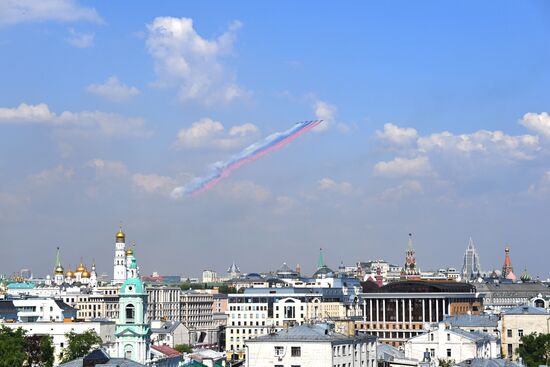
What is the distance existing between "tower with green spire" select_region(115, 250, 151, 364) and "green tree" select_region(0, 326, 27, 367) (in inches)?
340

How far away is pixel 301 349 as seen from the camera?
84.9 metres

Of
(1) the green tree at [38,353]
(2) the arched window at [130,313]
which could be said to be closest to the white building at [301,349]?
(2) the arched window at [130,313]

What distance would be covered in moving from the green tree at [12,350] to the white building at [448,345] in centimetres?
3500

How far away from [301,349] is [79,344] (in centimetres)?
4713

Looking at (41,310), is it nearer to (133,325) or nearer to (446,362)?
(133,325)

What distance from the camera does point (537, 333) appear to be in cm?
11788

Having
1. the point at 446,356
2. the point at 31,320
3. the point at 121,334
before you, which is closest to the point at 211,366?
the point at 121,334

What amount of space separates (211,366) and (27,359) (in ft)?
61.9

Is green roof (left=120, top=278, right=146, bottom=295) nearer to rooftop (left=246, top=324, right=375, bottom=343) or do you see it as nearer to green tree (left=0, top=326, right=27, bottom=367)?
green tree (left=0, top=326, right=27, bottom=367)

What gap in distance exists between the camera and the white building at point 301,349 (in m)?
84.2

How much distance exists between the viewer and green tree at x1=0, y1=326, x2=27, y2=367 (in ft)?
329

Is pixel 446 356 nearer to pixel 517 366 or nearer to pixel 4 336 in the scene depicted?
pixel 517 366

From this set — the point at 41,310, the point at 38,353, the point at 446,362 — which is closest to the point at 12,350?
the point at 38,353

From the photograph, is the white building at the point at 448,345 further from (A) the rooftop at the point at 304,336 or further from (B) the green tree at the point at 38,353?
(B) the green tree at the point at 38,353
